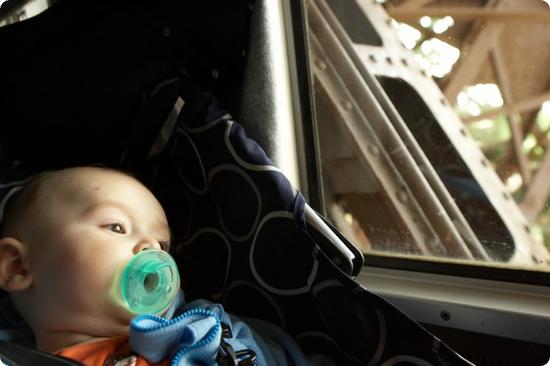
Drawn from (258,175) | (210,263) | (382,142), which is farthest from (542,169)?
(210,263)

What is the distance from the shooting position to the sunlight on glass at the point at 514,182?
46.1 inches

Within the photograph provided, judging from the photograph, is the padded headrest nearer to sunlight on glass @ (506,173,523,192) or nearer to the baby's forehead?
the baby's forehead

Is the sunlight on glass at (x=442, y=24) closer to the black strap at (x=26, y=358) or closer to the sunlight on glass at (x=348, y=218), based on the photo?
the sunlight on glass at (x=348, y=218)

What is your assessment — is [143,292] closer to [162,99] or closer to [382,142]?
[162,99]

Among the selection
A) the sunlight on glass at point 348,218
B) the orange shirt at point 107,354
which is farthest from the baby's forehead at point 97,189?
the sunlight on glass at point 348,218

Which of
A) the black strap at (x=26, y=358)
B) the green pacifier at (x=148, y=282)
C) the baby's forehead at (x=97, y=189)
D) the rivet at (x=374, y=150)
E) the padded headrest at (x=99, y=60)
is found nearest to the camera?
the black strap at (x=26, y=358)

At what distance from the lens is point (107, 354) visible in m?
0.88

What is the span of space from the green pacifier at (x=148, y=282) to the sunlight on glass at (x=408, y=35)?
0.78m

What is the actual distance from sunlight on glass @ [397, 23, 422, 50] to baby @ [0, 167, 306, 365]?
717 millimetres

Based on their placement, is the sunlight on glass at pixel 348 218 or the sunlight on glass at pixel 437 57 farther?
the sunlight on glass at pixel 348 218

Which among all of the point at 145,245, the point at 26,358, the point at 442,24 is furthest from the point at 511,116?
the point at 26,358

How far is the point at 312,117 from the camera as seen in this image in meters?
1.34

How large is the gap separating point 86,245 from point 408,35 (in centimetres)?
87

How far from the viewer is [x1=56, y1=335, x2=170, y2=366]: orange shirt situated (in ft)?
2.76
